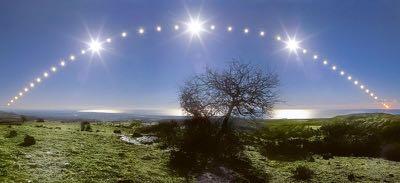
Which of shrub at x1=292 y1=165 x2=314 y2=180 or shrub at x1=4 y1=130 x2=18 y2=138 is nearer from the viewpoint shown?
shrub at x1=4 y1=130 x2=18 y2=138

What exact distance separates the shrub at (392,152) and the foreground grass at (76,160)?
26.4 meters

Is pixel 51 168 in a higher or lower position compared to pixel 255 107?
lower

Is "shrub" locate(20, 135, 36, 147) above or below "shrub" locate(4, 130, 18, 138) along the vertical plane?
below

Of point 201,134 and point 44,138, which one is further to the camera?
point 201,134

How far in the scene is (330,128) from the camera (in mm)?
66375

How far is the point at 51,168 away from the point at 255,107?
A: 3565 centimetres

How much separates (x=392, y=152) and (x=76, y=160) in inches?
1429

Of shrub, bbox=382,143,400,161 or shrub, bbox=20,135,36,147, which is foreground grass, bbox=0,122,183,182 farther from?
shrub, bbox=382,143,400,161

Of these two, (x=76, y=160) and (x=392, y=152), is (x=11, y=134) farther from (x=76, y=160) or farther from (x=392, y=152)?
(x=392, y=152)

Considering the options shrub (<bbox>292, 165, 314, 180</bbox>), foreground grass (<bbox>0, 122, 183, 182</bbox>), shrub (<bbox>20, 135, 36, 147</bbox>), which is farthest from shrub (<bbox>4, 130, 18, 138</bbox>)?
shrub (<bbox>292, 165, 314, 180</bbox>)

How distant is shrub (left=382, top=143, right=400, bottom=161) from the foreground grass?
86.5 ft

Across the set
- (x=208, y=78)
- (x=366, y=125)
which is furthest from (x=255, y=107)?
(x=366, y=125)

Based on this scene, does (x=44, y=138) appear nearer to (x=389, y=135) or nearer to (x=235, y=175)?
(x=235, y=175)

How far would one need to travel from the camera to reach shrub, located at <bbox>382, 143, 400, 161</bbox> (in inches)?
1812
